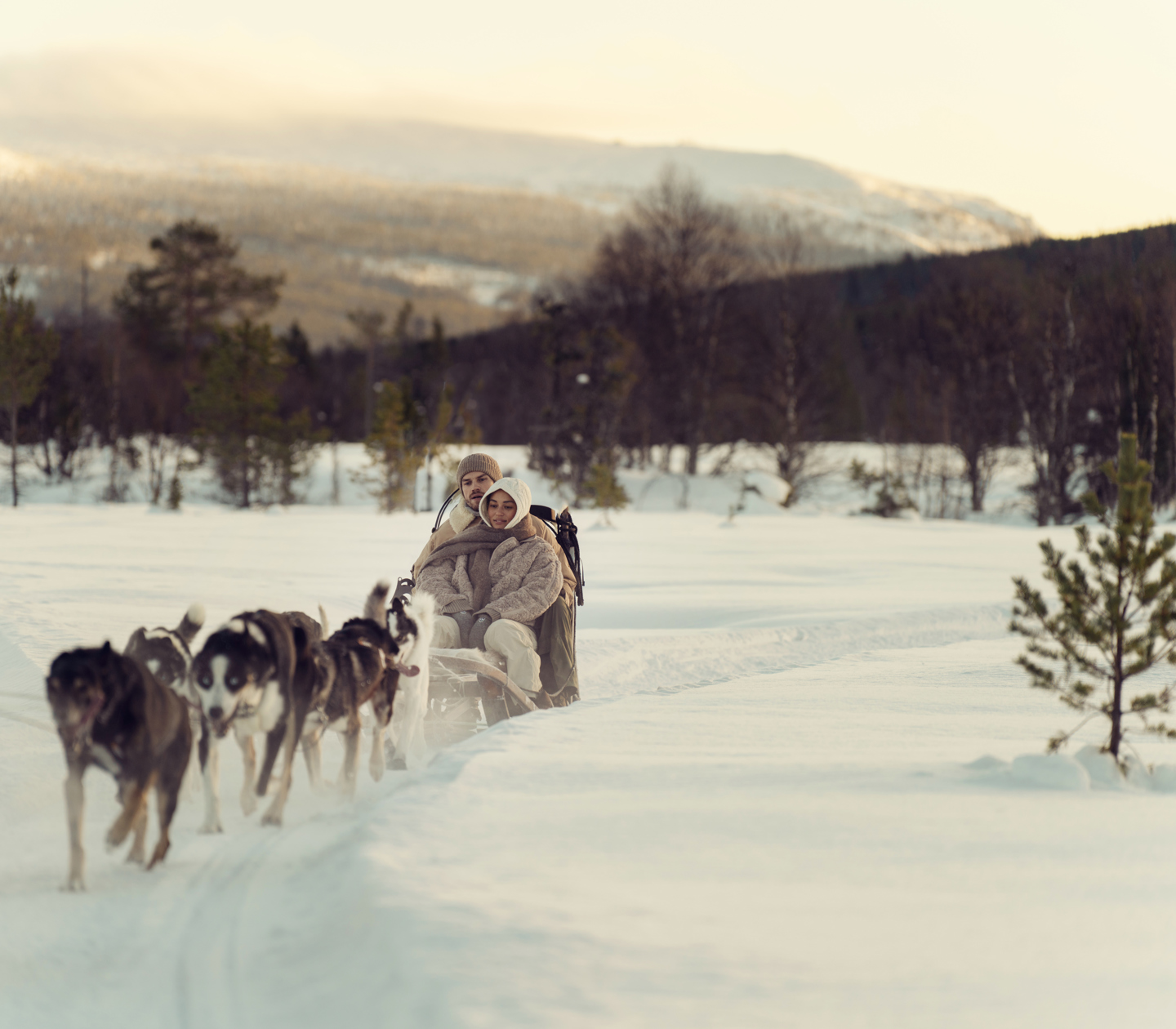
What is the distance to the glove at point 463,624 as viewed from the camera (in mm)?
6469

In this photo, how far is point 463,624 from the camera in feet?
21.3

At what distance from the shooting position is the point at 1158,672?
798 centimetres

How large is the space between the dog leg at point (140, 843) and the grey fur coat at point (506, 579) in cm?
285

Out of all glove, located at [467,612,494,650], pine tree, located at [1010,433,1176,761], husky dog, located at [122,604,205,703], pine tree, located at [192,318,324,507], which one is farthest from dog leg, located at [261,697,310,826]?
pine tree, located at [192,318,324,507]

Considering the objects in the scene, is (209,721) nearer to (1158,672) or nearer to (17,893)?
(17,893)

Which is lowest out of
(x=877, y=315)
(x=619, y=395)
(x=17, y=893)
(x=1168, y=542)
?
(x=17, y=893)

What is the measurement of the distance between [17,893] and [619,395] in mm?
30882

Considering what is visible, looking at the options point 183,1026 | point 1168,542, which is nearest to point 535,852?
point 183,1026

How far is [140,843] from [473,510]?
342cm

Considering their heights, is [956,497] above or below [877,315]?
below

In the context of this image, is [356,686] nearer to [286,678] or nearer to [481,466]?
[286,678]

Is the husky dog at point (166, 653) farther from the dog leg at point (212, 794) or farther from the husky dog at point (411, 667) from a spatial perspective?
the husky dog at point (411, 667)

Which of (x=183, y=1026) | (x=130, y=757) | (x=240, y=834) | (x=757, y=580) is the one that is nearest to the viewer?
(x=183, y=1026)

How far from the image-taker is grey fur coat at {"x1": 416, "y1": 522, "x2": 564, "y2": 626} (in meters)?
6.38
